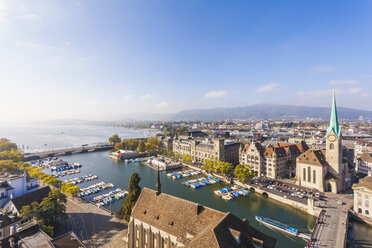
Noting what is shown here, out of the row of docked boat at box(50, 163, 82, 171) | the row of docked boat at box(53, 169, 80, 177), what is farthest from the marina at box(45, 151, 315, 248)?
the row of docked boat at box(50, 163, 82, 171)

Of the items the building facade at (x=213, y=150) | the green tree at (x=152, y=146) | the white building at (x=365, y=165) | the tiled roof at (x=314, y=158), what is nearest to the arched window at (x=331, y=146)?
the tiled roof at (x=314, y=158)

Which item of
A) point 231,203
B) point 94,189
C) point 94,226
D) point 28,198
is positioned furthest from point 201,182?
point 28,198

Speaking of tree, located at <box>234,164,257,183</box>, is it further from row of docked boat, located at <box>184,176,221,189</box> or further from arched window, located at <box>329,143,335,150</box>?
arched window, located at <box>329,143,335,150</box>

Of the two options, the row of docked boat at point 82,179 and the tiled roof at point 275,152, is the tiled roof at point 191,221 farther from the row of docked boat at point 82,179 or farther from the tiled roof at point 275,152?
the row of docked boat at point 82,179

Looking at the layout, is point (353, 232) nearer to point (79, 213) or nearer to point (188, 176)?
point (188, 176)

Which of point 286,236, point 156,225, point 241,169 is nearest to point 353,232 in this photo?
point 286,236

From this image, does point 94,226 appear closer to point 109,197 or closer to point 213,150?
point 109,197
